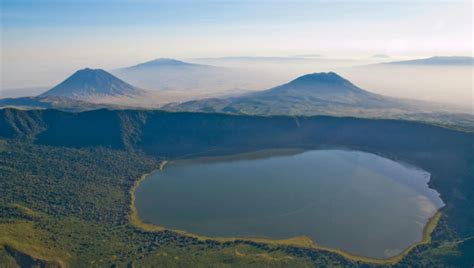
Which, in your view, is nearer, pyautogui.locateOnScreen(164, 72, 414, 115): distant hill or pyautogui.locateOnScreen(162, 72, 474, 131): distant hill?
pyautogui.locateOnScreen(162, 72, 474, 131): distant hill

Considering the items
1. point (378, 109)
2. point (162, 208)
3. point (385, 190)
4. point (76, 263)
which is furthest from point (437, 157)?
point (378, 109)

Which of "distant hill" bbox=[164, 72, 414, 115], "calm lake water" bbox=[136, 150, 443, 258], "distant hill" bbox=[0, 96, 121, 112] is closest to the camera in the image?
"calm lake water" bbox=[136, 150, 443, 258]

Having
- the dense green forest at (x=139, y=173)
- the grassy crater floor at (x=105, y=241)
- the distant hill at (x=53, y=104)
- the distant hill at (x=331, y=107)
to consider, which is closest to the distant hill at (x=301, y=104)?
the distant hill at (x=331, y=107)

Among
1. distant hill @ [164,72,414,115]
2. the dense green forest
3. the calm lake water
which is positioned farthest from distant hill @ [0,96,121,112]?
the calm lake water

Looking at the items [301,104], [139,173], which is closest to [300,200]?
[139,173]

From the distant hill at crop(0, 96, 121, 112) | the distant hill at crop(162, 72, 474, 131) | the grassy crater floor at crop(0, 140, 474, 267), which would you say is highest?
the distant hill at crop(0, 96, 121, 112)

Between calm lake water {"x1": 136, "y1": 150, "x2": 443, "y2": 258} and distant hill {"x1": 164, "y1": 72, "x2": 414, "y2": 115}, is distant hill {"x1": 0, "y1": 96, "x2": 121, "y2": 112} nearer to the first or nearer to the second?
distant hill {"x1": 164, "y1": 72, "x2": 414, "y2": 115}

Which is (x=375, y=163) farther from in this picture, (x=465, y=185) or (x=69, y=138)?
(x=69, y=138)
